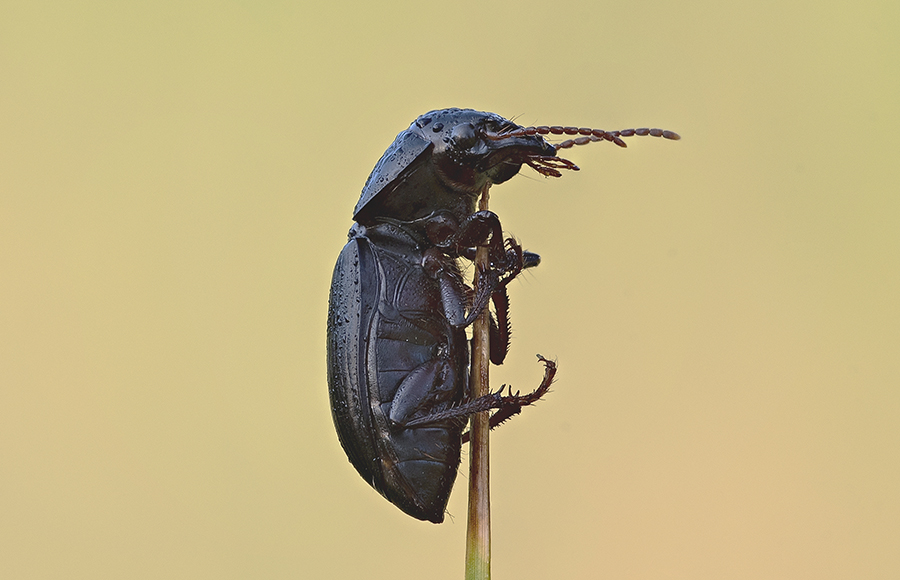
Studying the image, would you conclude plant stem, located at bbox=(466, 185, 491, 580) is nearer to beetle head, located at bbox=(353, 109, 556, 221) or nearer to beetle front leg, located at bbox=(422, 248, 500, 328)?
beetle front leg, located at bbox=(422, 248, 500, 328)

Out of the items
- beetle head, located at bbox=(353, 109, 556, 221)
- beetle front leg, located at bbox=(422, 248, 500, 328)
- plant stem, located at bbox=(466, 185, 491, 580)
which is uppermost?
beetle head, located at bbox=(353, 109, 556, 221)

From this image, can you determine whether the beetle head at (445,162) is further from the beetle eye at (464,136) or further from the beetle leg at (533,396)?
the beetle leg at (533,396)

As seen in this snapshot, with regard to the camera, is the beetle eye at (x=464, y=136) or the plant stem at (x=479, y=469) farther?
the beetle eye at (x=464, y=136)

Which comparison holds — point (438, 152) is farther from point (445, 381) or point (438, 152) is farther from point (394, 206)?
point (445, 381)

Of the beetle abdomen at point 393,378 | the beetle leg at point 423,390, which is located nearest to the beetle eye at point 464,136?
the beetle abdomen at point 393,378

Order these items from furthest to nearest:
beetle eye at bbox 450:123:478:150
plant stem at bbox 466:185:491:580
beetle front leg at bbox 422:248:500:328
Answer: beetle eye at bbox 450:123:478:150 < beetle front leg at bbox 422:248:500:328 < plant stem at bbox 466:185:491:580

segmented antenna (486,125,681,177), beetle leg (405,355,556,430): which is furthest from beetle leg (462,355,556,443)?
segmented antenna (486,125,681,177)

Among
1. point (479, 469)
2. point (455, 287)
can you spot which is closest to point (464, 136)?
point (455, 287)
